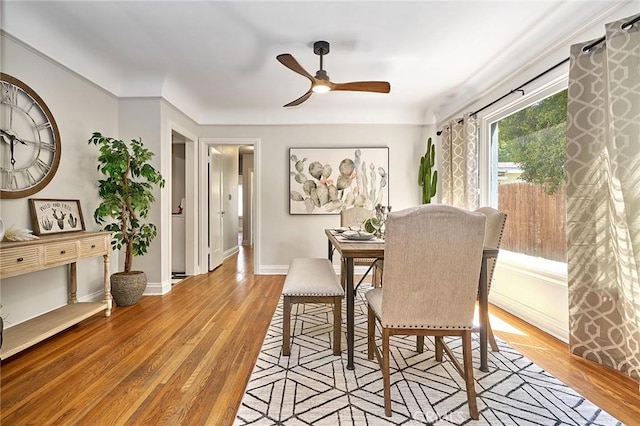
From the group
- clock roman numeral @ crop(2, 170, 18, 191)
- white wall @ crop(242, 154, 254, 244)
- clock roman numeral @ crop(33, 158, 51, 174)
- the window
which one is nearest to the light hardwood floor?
the window

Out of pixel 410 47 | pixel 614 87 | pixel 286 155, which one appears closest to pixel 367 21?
pixel 410 47

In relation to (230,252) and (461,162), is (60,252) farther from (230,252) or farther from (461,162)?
(230,252)

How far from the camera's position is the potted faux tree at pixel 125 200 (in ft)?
9.82

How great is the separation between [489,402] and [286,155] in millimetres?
3916

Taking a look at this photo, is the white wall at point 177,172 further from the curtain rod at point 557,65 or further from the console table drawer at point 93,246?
the curtain rod at point 557,65

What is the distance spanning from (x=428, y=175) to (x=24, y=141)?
4.40 metres

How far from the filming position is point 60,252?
2.37 meters

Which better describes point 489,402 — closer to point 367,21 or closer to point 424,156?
point 367,21

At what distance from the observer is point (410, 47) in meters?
2.89

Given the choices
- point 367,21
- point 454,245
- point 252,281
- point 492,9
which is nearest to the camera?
point 454,245

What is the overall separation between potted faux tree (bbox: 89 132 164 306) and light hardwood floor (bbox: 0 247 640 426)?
0.84 ft

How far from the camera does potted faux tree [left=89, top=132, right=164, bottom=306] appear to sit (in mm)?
2994

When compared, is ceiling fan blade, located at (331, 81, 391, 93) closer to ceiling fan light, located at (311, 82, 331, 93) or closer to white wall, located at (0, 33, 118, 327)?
ceiling fan light, located at (311, 82, 331, 93)

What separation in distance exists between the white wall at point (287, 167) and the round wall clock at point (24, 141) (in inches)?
87.8
